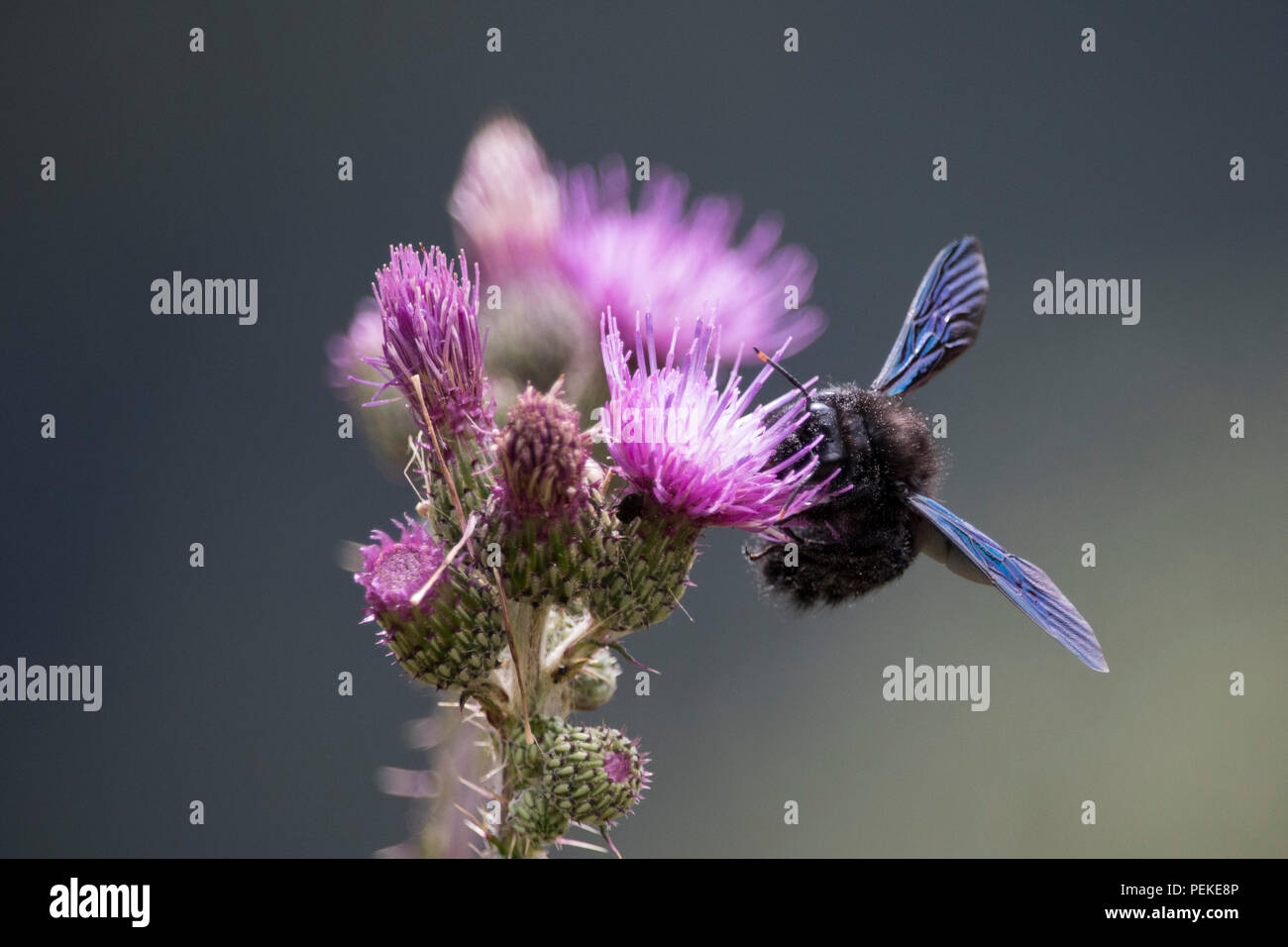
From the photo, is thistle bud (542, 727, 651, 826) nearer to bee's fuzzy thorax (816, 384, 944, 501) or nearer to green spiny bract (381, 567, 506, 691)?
green spiny bract (381, 567, 506, 691)

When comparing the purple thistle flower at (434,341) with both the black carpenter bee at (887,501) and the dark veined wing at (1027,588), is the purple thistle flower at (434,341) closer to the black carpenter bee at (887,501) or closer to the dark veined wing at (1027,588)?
the black carpenter bee at (887,501)

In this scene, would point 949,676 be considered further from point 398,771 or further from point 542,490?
point 542,490

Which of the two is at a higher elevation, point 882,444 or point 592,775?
point 882,444

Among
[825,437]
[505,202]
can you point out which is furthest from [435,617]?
[505,202]

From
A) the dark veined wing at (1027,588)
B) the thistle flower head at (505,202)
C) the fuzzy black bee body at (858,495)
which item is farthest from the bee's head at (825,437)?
the thistle flower head at (505,202)

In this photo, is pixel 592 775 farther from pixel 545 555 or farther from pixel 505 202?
pixel 505 202

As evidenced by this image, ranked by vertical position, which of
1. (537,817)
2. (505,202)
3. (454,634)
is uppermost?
(505,202)
